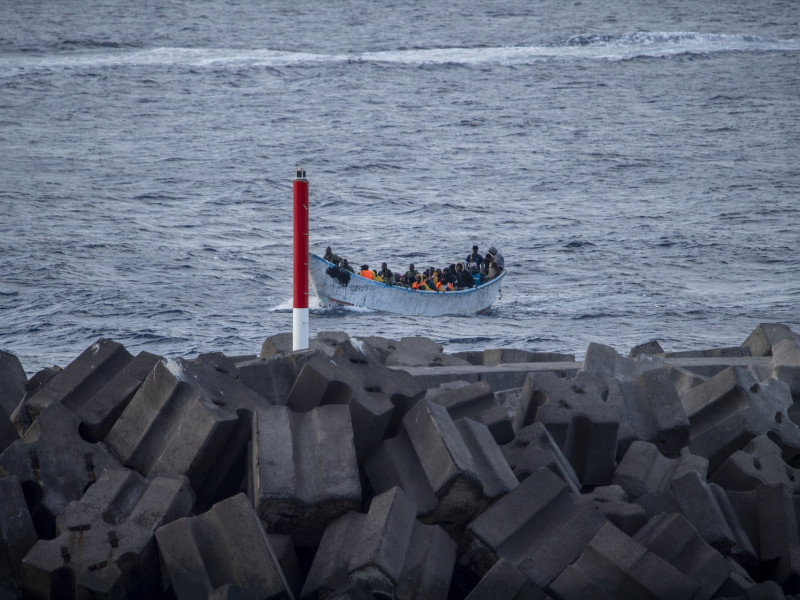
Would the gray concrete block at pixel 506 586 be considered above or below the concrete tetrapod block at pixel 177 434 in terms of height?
below

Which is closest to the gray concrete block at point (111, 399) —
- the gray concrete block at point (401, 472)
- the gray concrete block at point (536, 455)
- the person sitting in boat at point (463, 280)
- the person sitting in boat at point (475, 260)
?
the gray concrete block at point (401, 472)

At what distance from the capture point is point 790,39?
107m

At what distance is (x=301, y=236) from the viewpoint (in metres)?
10.6

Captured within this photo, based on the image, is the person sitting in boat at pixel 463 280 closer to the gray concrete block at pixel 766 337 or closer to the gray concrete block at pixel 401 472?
the gray concrete block at pixel 766 337

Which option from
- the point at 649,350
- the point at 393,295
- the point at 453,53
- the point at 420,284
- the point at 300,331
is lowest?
the point at 393,295

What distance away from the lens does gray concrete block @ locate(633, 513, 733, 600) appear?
22.6 ft

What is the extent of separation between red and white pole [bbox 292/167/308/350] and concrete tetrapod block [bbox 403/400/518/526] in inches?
110

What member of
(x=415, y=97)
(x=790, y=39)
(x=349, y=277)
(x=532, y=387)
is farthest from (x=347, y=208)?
(x=790, y=39)

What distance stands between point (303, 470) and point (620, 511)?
2.26 metres

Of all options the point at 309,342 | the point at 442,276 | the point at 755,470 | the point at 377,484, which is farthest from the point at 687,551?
the point at 442,276

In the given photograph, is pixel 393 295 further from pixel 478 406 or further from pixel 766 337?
pixel 478 406

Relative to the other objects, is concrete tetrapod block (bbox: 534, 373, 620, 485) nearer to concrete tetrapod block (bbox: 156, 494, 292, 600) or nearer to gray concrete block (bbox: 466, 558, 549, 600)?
gray concrete block (bbox: 466, 558, 549, 600)

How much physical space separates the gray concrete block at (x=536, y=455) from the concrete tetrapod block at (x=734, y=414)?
60.4 inches

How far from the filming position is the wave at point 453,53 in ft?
307
